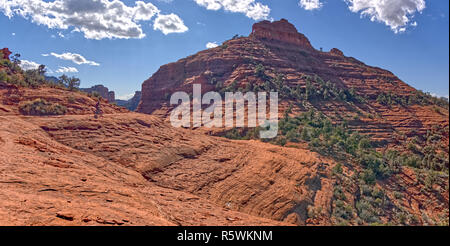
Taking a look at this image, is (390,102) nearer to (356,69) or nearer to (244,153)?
(356,69)

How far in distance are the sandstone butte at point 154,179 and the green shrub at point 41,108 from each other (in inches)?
18.5

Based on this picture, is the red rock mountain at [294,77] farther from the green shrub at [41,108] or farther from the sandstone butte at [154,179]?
the green shrub at [41,108]

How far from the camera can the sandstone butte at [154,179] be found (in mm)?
4930

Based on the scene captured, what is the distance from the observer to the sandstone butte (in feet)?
16.2

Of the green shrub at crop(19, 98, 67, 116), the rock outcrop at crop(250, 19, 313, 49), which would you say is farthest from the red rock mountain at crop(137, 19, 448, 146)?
the green shrub at crop(19, 98, 67, 116)

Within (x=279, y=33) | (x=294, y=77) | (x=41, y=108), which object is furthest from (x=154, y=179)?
(x=279, y=33)

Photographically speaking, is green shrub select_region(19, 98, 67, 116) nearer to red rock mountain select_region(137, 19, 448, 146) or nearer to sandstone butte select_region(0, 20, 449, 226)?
sandstone butte select_region(0, 20, 449, 226)

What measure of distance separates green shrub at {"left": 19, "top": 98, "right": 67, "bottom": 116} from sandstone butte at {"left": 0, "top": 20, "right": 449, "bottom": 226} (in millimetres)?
471

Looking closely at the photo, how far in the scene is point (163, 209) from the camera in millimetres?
6207

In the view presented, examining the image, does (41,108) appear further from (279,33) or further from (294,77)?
(279,33)

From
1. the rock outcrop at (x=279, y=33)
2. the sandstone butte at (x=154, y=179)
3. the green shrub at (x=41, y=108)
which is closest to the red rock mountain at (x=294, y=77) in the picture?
the rock outcrop at (x=279, y=33)

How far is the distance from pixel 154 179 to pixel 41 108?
7068 mm

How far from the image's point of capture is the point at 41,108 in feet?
36.6
